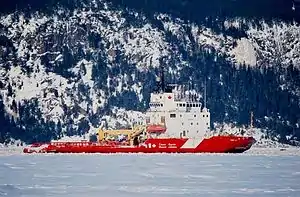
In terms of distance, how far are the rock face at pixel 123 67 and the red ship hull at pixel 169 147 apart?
2317 centimetres

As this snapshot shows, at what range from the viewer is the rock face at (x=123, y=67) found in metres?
126

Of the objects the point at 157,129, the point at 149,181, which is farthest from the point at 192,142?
the point at 149,181

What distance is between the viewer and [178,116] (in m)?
104

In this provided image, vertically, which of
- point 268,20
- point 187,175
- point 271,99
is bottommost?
point 187,175

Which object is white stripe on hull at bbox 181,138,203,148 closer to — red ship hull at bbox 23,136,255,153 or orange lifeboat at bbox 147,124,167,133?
red ship hull at bbox 23,136,255,153

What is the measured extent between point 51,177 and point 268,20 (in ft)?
326

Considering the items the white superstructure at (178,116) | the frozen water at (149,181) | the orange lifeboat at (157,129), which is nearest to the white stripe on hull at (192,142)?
the white superstructure at (178,116)

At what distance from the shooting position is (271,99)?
13350cm

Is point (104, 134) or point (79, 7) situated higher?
point (79, 7)

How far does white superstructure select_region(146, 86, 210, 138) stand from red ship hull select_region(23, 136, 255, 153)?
16.0ft

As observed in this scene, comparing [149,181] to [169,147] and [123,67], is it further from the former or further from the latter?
[123,67]

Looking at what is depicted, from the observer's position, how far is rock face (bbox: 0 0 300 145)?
12612cm

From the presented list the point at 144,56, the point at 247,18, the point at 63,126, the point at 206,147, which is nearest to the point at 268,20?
the point at 247,18

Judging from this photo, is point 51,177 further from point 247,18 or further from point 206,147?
point 247,18
